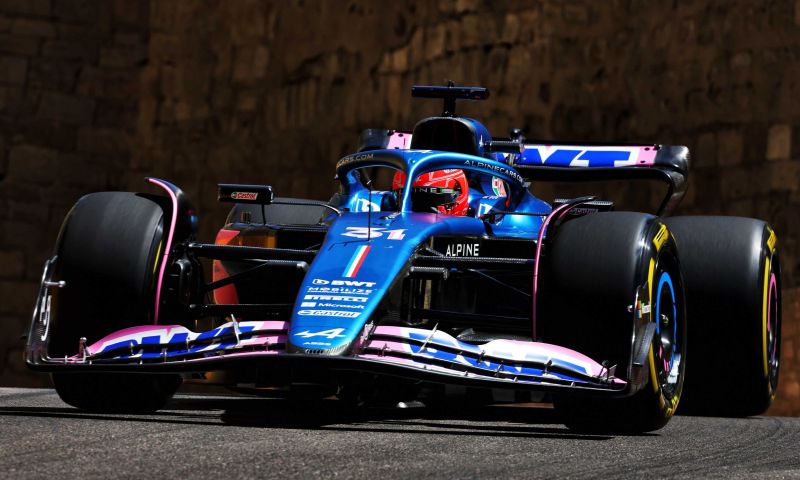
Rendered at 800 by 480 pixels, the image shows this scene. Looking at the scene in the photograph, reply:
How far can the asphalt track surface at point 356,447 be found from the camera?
5270 millimetres

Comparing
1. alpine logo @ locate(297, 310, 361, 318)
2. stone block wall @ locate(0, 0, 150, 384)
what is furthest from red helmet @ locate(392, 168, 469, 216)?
stone block wall @ locate(0, 0, 150, 384)

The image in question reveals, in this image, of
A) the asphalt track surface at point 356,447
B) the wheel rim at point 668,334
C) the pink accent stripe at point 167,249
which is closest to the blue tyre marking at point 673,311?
the wheel rim at point 668,334

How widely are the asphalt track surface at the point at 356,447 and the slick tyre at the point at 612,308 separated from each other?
136 mm

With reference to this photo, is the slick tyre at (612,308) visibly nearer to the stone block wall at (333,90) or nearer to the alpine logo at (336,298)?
the alpine logo at (336,298)

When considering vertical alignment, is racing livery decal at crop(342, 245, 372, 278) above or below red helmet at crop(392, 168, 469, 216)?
below

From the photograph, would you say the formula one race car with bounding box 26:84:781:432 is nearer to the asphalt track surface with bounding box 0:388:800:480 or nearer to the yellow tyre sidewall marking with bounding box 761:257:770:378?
the yellow tyre sidewall marking with bounding box 761:257:770:378

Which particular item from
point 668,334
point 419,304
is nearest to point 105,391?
point 419,304

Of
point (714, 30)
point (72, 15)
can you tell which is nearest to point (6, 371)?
point (72, 15)

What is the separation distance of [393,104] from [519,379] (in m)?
14.5

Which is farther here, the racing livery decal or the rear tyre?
the rear tyre

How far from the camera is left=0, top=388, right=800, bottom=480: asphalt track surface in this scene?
527 centimetres

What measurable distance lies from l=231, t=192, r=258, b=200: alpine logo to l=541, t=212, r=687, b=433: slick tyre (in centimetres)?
156

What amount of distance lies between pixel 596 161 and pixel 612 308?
3.71m

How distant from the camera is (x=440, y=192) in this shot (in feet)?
26.9
